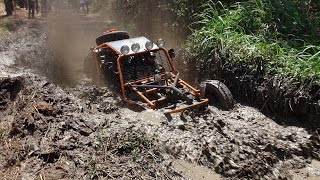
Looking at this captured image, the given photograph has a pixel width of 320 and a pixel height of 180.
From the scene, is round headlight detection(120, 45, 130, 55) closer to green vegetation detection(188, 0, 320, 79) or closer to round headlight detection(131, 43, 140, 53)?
round headlight detection(131, 43, 140, 53)

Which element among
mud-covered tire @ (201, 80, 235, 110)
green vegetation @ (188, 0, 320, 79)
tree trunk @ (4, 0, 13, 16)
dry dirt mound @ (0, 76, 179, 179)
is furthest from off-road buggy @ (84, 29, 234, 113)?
tree trunk @ (4, 0, 13, 16)

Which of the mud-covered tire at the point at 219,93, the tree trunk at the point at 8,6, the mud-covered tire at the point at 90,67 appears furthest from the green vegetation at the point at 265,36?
the tree trunk at the point at 8,6

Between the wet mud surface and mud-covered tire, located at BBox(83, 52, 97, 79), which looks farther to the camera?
mud-covered tire, located at BBox(83, 52, 97, 79)

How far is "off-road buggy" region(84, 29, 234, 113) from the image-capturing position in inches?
297

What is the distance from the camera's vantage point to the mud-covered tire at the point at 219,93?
7.55 meters

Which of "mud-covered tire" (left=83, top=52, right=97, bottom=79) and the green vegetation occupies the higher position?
the green vegetation

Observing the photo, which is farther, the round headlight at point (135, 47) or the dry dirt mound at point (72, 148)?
the round headlight at point (135, 47)

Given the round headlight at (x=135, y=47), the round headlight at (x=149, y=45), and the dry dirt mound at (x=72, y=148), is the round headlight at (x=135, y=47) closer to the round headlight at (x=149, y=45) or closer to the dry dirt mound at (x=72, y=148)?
the round headlight at (x=149, y=45)

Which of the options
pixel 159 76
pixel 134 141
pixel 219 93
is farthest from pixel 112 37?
pixel 134 141

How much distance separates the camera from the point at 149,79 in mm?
8039

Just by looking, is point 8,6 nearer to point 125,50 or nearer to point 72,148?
point 125,50

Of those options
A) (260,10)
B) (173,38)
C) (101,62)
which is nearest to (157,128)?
(101,62)

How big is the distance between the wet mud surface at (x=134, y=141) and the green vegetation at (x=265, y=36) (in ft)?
3.94

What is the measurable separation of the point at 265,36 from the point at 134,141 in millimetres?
4667
